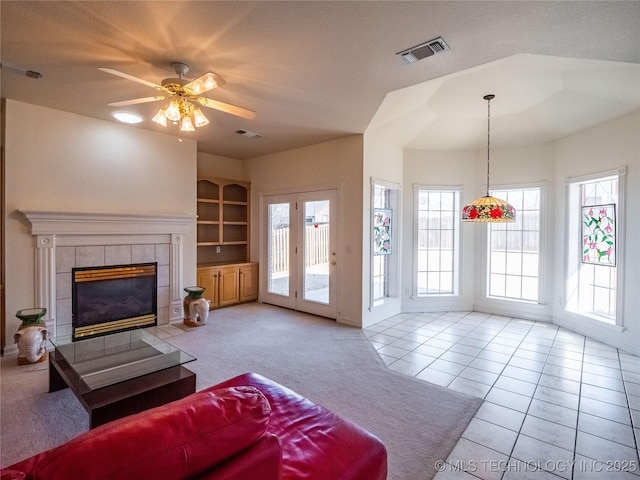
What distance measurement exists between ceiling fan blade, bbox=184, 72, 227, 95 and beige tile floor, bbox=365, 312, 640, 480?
3084 millimetres

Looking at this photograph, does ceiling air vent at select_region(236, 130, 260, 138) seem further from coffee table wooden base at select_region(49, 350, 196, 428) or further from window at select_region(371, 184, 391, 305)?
coffee table wooden base at select_region(49, 350, 196, 428)

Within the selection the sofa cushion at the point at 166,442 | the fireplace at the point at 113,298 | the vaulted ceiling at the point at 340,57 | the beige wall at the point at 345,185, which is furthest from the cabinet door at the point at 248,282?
the sofa cushion at the point at 166,442

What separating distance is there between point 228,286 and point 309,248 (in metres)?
1.67

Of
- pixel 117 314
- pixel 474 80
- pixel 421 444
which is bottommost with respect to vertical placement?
pixel 421 444

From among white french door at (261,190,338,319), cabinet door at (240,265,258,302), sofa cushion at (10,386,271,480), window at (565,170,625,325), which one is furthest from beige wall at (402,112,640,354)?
sofa cushion at (10,386,271,480)

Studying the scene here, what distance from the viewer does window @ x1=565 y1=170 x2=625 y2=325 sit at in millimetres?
4258

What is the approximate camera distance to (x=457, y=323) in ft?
16.5

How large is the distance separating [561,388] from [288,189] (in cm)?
451

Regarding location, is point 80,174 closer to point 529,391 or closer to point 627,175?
point 529,391

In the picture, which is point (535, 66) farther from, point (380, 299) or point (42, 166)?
point (42, 166)

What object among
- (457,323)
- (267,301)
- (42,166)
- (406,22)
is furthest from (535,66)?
(42,166)

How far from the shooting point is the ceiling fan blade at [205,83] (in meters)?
2.48

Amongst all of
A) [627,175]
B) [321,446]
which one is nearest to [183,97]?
[321,446]

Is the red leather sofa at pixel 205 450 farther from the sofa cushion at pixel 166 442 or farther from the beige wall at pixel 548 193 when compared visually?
the beige wall at pixel 548 193
